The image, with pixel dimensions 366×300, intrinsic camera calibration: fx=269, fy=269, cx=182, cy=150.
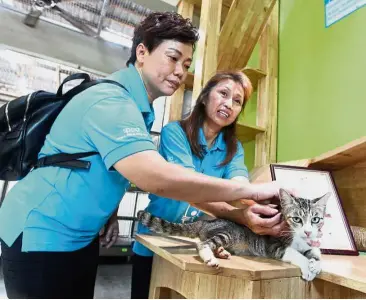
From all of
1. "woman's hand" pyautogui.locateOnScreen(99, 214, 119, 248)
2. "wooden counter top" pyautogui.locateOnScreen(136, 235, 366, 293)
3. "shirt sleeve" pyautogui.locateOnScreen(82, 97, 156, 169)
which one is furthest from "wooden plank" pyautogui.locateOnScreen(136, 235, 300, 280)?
"woman's hand" pyautogui.locateOnScreen(99, 214, 119, 248)

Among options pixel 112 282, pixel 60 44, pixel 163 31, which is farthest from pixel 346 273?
pixel 60 44

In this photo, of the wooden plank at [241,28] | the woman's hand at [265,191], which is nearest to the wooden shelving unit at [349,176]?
the woman's hand at [265,191]

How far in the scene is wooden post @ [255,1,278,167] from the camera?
1613 millimetres

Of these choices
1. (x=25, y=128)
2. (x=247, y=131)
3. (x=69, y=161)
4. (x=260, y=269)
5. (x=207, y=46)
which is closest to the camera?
(x=260, y=269)

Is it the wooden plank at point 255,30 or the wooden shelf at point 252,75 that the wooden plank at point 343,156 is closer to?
the wooden shelf at point 252,75

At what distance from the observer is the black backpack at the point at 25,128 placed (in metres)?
0.73

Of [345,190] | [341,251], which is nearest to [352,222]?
[345,190]

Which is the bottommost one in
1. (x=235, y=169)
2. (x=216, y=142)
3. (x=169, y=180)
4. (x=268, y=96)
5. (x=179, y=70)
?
(x=169, y=180)

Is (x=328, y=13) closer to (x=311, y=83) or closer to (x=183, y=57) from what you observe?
(x=311, y=83)

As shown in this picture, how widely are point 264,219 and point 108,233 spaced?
55 cm

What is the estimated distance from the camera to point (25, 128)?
738 millimetres

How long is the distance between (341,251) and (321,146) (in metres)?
0.66

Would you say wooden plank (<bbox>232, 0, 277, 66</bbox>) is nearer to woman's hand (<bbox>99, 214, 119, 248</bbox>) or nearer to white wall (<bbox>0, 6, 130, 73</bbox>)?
woman's hand (<bbox>99, 214, 119, 248</bbox>)

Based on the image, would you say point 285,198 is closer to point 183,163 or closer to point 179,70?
point 183,163
